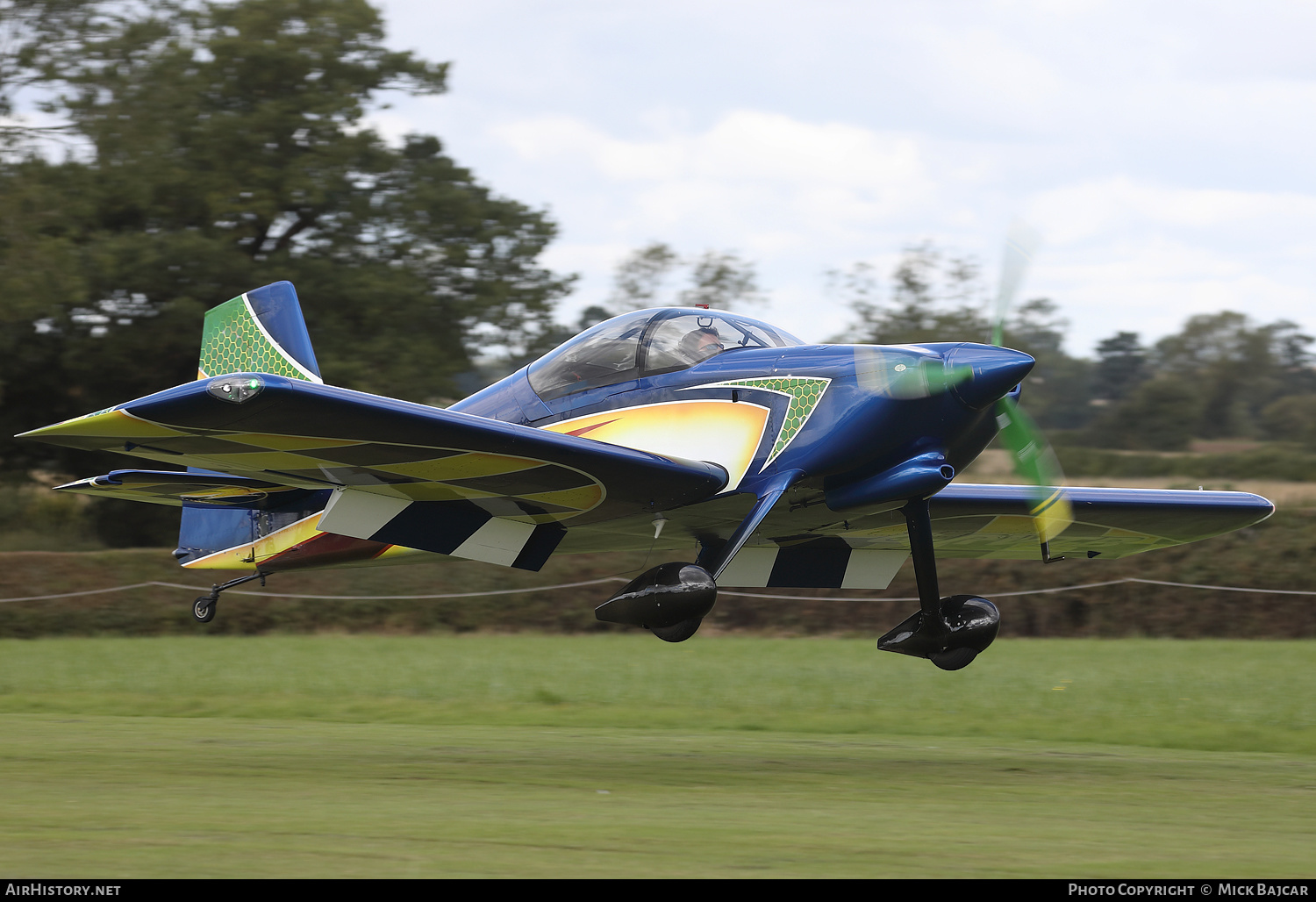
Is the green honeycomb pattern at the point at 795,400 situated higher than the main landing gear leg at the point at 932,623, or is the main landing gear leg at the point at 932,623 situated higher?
the green honeycomb pattern at the point at 795,400

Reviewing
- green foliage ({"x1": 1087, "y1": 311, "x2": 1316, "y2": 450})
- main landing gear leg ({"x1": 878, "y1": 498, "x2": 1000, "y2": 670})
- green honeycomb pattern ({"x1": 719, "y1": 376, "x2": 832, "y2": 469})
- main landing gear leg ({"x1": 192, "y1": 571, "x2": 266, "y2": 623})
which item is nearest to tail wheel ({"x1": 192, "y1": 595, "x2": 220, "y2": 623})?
main landing gear leg ({"x1": 192, "y1": 571, "x2": 266, "y2": 623})

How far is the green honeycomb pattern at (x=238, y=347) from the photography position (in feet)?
34.3

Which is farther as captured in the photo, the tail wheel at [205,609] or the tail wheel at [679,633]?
the tail wheel at [205,609]

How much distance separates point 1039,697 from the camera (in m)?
13.5

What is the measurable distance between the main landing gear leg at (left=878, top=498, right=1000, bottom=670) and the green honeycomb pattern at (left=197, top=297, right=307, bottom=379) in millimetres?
5193

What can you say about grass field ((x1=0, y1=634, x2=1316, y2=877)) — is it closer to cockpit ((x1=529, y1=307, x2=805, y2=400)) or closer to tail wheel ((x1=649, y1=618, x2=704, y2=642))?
tail wheel ((x1=649, y1=618, x2=704, y2=642))

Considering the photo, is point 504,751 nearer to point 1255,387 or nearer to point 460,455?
point 460,455

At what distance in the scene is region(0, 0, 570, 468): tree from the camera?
27500mm

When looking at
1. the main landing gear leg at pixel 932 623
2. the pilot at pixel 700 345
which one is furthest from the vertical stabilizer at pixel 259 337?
Answer: the main landing gear leg at pixel 932 623

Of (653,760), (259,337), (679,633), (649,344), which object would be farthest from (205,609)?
(649,344)

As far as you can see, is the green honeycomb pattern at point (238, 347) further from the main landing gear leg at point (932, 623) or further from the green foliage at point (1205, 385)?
the green foliage at point (1205, 385)

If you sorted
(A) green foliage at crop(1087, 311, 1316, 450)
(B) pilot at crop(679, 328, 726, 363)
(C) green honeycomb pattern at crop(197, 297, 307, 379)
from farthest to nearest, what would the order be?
(A) green foliage at crop(1087, 311, 1316, 450) → (C) green honeycomb pattern at crop(197, 297, 307, 379) → (B) pilot at crop(679, 328, 726, 363)

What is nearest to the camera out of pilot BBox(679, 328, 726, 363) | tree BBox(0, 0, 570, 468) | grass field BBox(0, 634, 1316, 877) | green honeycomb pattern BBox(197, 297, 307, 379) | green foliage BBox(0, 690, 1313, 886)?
green foliage BBox(0, 690, 1313, 886)
